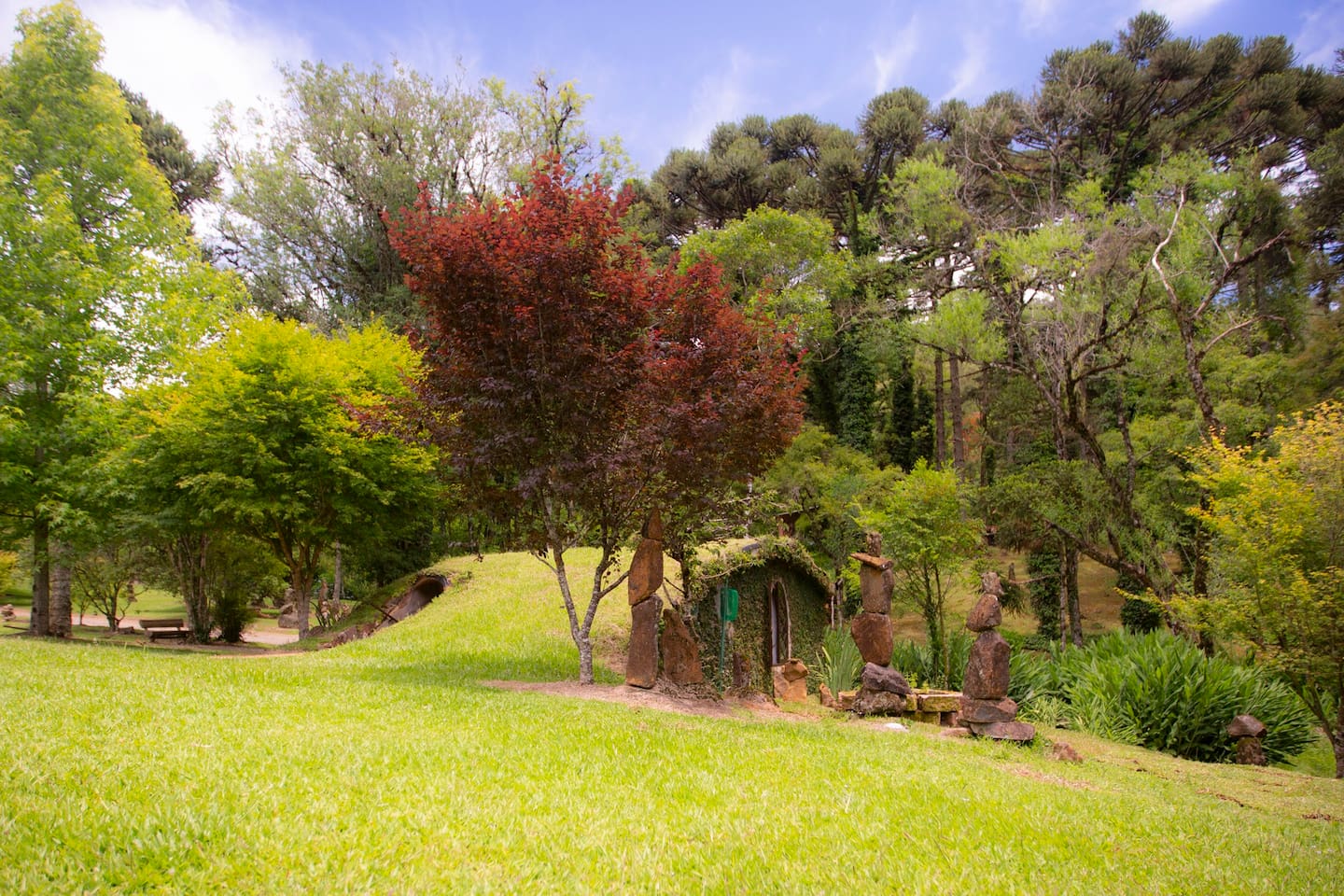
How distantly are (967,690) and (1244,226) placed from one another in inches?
726

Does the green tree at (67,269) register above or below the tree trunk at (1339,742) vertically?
above

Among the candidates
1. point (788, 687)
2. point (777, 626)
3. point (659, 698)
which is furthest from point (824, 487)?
point (659, 698)

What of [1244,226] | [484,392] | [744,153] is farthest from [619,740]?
[744,153]

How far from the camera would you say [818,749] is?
7434 millimetres

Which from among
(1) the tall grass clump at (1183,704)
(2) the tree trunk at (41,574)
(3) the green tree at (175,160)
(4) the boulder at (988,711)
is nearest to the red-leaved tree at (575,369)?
(4) the boulder at (988,711)

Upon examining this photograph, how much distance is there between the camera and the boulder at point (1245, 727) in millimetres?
11706

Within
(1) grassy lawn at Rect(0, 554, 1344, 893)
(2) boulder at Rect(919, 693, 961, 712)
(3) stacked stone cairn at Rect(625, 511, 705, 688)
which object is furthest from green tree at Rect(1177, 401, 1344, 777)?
(3) stacked stone cairn at Rect(625, 511, 705, 688)

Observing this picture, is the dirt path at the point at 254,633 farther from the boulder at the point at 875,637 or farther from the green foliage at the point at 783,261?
the green foliage at the point at 783,261

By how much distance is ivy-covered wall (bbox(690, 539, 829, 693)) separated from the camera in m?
13.2

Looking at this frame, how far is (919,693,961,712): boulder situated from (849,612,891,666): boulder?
0.77 meters

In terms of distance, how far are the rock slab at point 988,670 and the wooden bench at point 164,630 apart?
20172mm

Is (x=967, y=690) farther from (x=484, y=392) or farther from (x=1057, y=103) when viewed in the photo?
(x=1057, y=103)

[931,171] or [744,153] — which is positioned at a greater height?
[744,153]

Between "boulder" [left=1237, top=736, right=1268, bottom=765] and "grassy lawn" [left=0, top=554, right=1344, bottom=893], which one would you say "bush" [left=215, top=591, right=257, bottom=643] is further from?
"boulder" [left=1237, top=736, right=1268, bottom=765]
